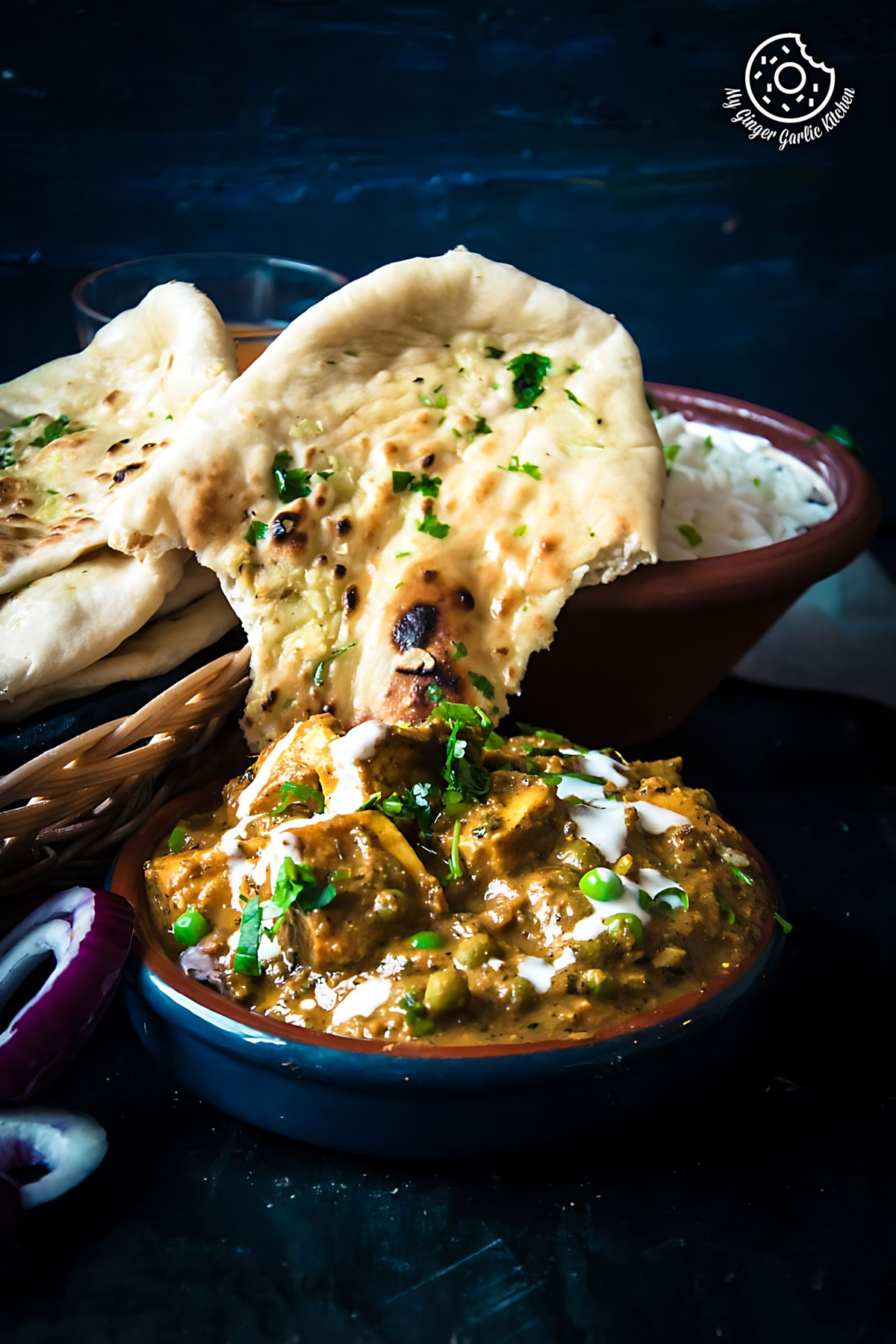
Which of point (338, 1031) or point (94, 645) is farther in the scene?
point (94, 645)

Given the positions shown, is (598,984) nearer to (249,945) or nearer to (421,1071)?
(421,1071)

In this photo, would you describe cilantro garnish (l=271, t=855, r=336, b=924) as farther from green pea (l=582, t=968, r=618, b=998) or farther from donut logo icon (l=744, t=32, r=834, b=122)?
donut logo icon (l=744, t=32, r=834, b=122)

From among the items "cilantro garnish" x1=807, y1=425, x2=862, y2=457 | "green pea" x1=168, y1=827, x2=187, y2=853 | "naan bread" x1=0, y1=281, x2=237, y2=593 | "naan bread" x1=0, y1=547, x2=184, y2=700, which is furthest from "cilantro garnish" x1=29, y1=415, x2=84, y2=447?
"cilantro garnish" x1=807, y1=425, x2=862, y2=457

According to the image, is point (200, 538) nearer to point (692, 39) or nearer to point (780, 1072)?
point (780, 1072)

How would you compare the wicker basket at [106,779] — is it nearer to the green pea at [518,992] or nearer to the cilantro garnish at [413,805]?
the cilantro garnish at [413,805]

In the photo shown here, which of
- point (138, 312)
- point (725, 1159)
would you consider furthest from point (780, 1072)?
point (138, 312)

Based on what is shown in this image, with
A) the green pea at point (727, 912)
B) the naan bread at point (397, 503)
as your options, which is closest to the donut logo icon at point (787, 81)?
the naan bread at point (397, 503)
